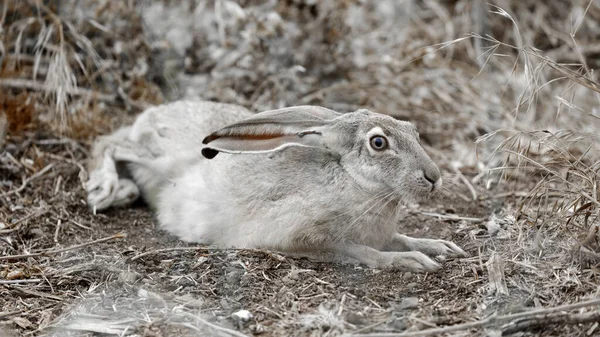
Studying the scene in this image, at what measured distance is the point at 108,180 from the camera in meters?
5.85

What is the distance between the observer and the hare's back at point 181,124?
590 centimetres

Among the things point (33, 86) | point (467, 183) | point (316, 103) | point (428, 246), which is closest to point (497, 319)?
point (428, 246)

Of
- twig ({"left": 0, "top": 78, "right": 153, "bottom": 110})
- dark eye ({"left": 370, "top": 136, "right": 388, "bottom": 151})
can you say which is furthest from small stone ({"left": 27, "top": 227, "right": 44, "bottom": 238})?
dark eye ({"left": 370, "top": 136, "right": 388, "bottom": 151})

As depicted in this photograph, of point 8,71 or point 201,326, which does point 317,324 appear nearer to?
point 201,326

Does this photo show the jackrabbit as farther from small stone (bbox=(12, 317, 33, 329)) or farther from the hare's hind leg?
small stone (bbox=(12, 317, 33, 329))

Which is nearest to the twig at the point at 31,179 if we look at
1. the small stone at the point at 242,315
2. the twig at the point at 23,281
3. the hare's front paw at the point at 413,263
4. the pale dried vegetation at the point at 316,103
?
the pale dried vegetation at the point at 316,103

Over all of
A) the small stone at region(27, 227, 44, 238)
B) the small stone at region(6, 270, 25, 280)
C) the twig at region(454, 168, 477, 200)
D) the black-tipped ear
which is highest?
the black-tipped ear

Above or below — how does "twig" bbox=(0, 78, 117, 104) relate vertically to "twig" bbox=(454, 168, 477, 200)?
above

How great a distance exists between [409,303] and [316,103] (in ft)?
11.7

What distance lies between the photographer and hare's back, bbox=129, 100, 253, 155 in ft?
19.4

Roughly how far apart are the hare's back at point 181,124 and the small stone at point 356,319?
2261mm

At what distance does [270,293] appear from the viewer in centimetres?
429

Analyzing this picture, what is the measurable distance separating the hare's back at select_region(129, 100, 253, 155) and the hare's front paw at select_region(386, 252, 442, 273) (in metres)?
1.78

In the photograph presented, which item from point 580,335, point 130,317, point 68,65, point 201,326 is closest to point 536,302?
point 580,335
